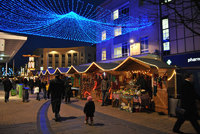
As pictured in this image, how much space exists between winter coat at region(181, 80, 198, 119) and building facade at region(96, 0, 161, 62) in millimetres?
11809

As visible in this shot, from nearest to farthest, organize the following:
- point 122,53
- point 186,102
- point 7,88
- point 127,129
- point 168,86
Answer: point 186,102 → point 127,129 → point 168,86 → point 7,88 → point 122,53

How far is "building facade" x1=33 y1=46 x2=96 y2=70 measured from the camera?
73.1 meters

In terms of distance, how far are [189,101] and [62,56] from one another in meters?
75.1

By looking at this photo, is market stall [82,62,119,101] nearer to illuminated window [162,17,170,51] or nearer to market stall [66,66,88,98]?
market stall [66,66,88,98]

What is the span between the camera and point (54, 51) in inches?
3019

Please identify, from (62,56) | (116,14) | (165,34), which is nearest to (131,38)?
(165,34)

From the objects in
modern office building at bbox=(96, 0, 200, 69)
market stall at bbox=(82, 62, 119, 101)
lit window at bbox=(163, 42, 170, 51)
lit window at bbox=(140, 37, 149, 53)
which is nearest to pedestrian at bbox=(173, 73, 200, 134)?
modern office building at bbox=(96, 0, 200, 69)

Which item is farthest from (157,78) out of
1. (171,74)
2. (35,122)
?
(35,122)

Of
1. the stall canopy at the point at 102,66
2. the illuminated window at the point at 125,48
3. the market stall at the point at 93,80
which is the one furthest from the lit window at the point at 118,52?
the stall canopy at the point at 102,66

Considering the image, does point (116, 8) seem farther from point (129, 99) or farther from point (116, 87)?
point (129, 99)

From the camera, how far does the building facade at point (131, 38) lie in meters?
17.7

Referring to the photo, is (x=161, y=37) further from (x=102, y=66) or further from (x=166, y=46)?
(x=102, y=66)

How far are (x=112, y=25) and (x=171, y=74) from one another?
52.4 ft

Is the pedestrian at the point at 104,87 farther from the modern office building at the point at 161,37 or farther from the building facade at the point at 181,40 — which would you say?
the building facade at the point at 181,40
